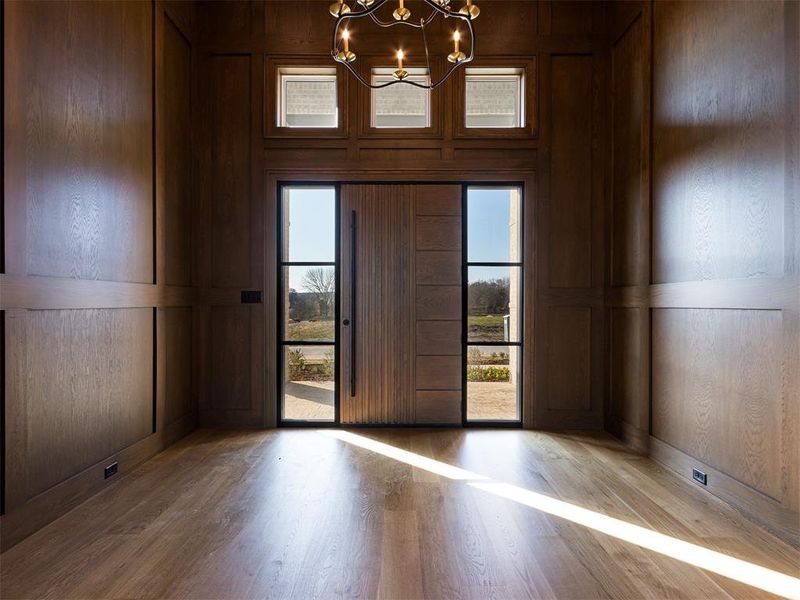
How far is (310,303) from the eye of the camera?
467 centimetres

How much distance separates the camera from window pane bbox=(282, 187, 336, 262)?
468 centimetres

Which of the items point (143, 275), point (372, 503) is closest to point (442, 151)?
point (143, 275)

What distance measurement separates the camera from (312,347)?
4.67 metres

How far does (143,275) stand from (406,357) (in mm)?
2297

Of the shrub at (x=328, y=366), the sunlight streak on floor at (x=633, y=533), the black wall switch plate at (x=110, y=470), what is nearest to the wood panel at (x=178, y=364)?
the black wall switch plate at (x=110, y=470)

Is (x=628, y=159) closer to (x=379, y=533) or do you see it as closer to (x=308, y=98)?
(x=308, y=98)

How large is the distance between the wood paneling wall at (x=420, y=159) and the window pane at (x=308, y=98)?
4.7 inches

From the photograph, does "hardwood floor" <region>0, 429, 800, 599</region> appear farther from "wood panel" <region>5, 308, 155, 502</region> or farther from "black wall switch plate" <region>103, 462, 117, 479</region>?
"wood panel" <region>5, 308, 155, 502</region>

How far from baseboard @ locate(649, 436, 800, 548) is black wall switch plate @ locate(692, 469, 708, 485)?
25 mm

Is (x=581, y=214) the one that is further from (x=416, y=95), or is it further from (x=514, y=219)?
(x=416, y=95)

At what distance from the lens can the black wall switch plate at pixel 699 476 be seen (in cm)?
310

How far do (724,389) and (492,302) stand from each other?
2.08m

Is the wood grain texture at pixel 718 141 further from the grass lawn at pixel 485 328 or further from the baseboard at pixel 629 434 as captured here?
the grass lawn at pixel 485 328

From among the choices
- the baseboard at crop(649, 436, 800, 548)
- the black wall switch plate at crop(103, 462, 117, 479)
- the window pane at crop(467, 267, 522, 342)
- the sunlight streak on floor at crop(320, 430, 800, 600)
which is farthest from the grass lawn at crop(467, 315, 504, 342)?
the black wall switch plate at crop(103, 462, 117, 479)
